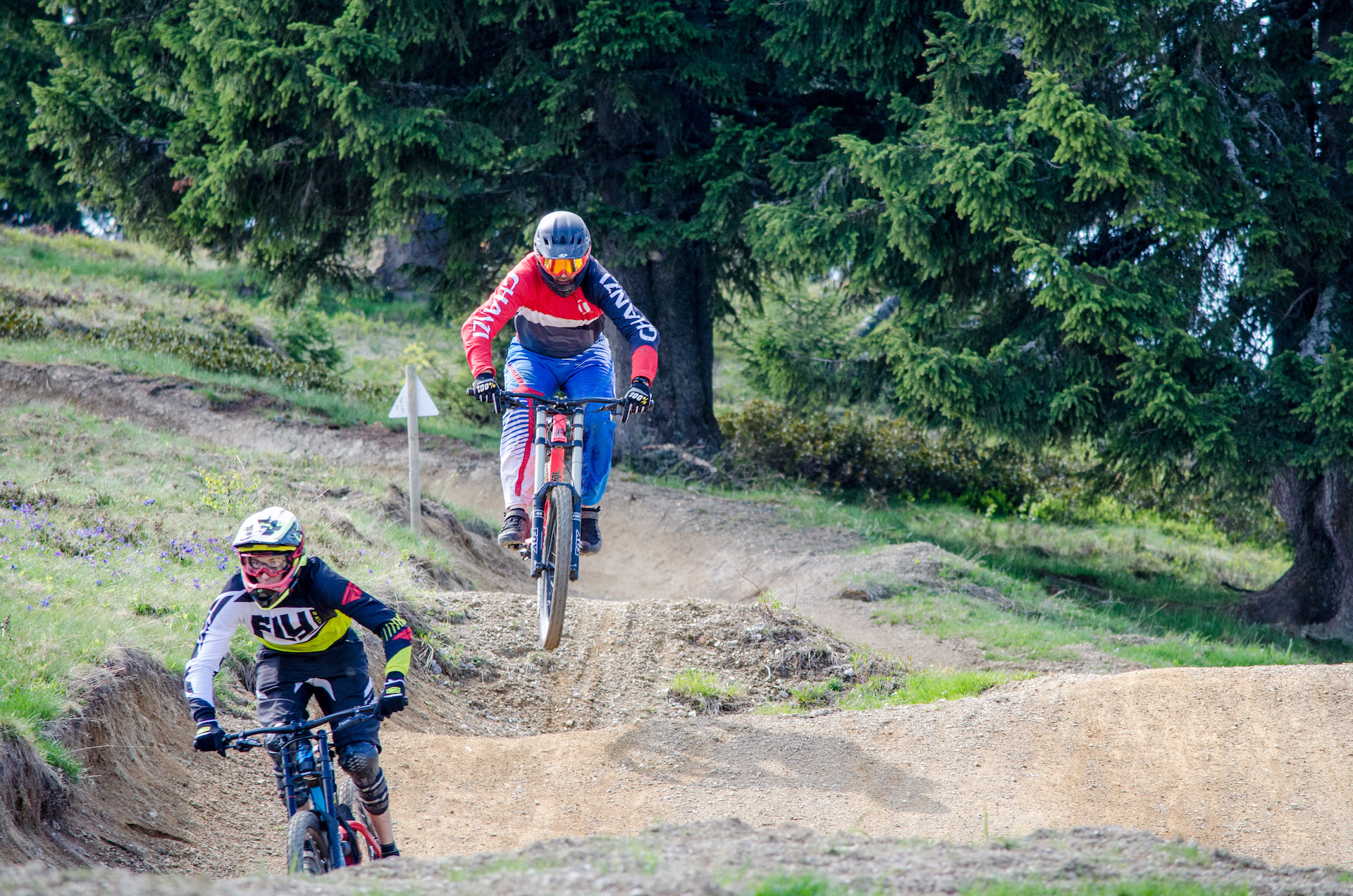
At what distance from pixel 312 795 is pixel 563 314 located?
12.7 ft

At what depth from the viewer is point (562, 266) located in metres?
7.18

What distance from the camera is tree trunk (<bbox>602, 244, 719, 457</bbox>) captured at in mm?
17047

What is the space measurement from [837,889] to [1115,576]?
13.2 m

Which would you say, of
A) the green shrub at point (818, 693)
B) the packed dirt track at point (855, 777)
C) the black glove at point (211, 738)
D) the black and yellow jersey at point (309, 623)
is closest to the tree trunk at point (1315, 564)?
the packed dirt track at point (855, 777)

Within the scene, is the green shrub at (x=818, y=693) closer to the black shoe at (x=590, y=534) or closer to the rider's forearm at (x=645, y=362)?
the black shoe at (x=590, y=534)

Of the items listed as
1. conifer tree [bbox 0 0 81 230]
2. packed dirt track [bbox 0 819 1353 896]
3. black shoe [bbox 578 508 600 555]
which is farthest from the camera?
conifer tree [bbox 0 0 81 230]

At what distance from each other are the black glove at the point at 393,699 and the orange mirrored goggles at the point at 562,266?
3.37 metres

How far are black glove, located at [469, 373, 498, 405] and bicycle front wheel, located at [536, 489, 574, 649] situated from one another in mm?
735

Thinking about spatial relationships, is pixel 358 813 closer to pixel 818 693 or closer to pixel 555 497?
pixel 555 497

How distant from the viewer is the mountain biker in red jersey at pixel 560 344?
721 cm

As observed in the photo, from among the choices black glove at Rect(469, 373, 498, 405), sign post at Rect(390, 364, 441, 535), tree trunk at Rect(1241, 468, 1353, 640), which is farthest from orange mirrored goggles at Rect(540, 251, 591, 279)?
tree trunk at Rect(1241, 468, 1353, 640)

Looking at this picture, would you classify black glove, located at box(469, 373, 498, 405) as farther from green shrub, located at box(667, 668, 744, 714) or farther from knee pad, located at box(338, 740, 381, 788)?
green shrub, located at box(667, 668, 744, 714)

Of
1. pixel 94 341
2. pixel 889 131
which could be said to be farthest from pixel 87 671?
pixel 94 341

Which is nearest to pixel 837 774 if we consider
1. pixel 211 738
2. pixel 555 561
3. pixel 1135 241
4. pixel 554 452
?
pixel 555 561
